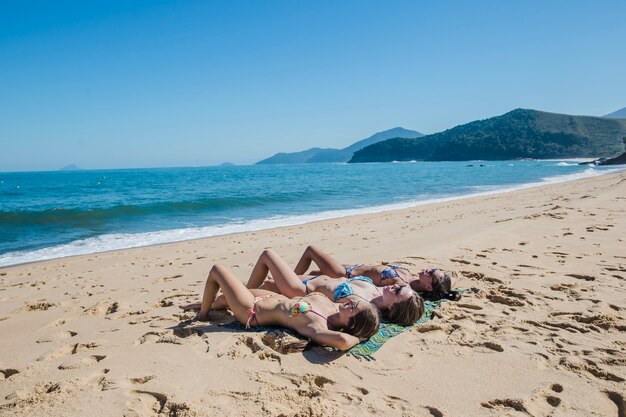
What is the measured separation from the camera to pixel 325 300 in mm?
3602

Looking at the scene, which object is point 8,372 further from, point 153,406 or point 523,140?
point 523,140

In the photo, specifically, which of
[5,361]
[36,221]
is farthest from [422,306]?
[36,221]

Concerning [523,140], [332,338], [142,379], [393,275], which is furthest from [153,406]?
[523,140]

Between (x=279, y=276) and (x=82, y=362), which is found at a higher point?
(x=279, y=276)

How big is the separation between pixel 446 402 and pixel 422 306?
4.23 ft

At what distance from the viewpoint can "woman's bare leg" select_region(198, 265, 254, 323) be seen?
12.0 ft

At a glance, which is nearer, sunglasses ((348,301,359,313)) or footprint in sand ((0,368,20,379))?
footprint in sand ((0,368,20,379))

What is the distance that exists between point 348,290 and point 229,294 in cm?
113

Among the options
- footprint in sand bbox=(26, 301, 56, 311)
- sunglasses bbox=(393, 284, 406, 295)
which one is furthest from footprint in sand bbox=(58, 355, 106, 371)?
sunglasses bbox=(393, 284, 406, 295)

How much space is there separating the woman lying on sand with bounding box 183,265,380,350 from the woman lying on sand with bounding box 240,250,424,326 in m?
0.16

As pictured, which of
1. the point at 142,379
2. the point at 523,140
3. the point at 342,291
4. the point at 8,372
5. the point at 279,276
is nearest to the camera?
the point at 142,379

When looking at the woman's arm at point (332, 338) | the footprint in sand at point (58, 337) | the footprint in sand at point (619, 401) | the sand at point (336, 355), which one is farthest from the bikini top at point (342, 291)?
the footprint in sand at point (58, 337)

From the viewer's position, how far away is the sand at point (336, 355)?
2.44 metres

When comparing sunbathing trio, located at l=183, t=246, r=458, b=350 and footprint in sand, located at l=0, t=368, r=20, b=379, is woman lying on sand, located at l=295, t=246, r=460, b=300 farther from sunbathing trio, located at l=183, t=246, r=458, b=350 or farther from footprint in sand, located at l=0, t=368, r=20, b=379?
footprint in sand, located at l=0, t=368, r=20, b=379
